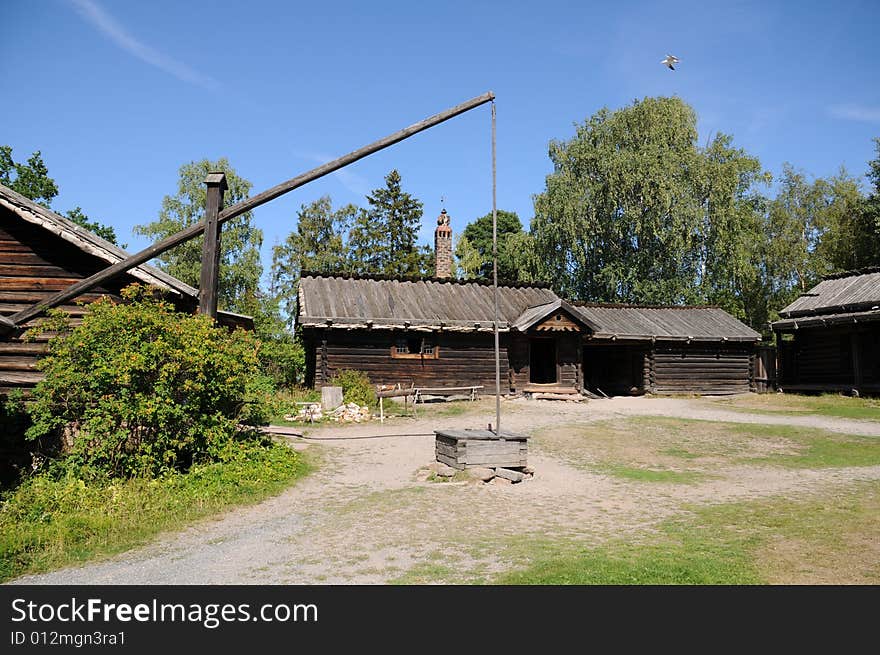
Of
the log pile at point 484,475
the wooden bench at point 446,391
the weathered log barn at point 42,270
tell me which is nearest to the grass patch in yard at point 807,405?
the wooden bench at point 446,391

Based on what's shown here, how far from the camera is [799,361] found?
103 ft

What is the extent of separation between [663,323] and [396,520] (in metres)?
26.5

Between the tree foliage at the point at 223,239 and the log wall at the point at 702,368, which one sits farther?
the tree foliage at the point at 223,239

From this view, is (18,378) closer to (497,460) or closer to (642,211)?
(497,460)

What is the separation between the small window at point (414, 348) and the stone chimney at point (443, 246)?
7113mm

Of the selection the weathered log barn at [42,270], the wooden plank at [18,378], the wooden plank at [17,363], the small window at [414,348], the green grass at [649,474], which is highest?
the weathered log barn at [42,270]

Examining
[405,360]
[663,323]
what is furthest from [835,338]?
[405,360]

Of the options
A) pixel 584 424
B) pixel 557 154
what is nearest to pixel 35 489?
pixel 584 424

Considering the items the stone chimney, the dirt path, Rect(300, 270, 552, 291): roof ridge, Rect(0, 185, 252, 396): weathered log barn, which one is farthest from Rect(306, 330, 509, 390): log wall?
Rect(0, 185, 252, 396): weathered log barn

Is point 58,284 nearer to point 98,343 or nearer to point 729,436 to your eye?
point 98,343

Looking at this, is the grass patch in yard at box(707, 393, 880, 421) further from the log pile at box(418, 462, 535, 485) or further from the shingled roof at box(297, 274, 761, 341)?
the log pile at box(418, 462, 535, 485)

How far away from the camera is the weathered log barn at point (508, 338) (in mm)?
24781

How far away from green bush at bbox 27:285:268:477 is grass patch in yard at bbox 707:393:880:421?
2057 cm

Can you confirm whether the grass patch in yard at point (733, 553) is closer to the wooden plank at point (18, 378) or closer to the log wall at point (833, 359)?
the wooden plank at point (18, 378)
